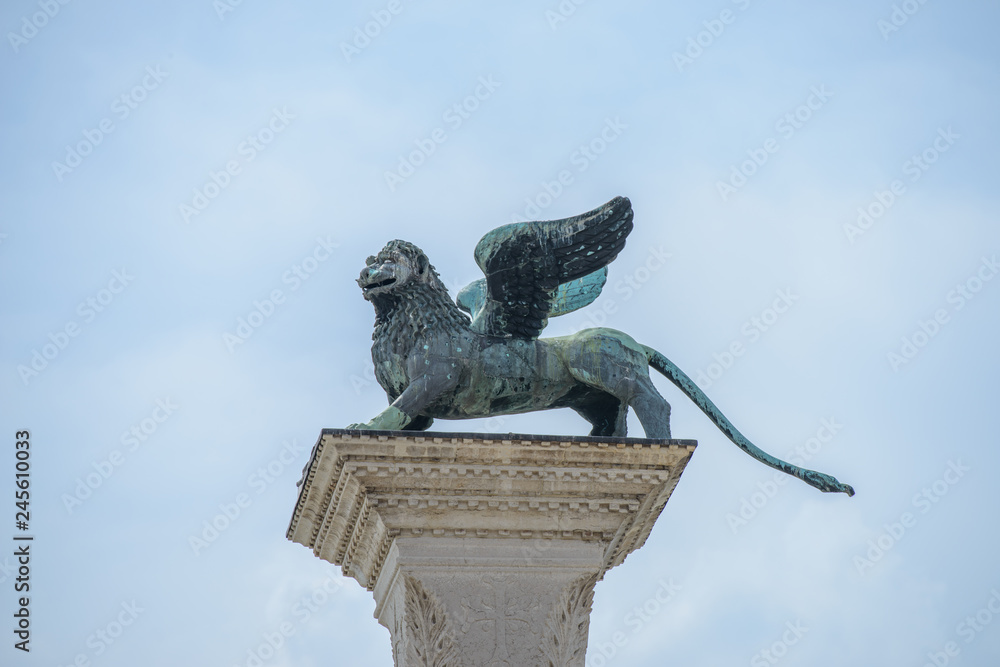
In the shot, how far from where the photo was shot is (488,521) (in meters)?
12.8

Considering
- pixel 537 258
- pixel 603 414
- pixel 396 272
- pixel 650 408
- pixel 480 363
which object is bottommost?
pixel 650 408

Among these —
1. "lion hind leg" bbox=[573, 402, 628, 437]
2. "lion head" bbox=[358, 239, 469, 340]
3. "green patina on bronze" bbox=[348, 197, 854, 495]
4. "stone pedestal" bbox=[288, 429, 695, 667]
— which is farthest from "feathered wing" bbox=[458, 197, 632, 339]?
"stone pedestal" bbox=[288, 429, 695, 667]

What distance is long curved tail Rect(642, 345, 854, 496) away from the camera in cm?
1362

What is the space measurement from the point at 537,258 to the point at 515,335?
698 mm

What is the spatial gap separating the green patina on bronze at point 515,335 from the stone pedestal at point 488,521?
89cm

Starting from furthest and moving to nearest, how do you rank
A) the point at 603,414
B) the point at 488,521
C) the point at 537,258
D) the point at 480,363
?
the point at 603,414 < the point at 537,258 < the point at 480,363 < the point at 488,521

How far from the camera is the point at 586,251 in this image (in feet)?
44.9

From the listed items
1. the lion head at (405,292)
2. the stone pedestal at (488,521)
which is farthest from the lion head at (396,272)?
the stone pedestal at (488,521)

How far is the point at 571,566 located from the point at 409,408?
1.88m

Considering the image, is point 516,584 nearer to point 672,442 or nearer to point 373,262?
point 672,442

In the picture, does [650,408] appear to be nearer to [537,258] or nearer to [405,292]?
[537,258]

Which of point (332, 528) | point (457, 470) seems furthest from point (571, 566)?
point (332, 528)

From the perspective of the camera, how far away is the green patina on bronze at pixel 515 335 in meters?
13.5

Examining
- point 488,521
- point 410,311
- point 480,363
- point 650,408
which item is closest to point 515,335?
point 480,363
